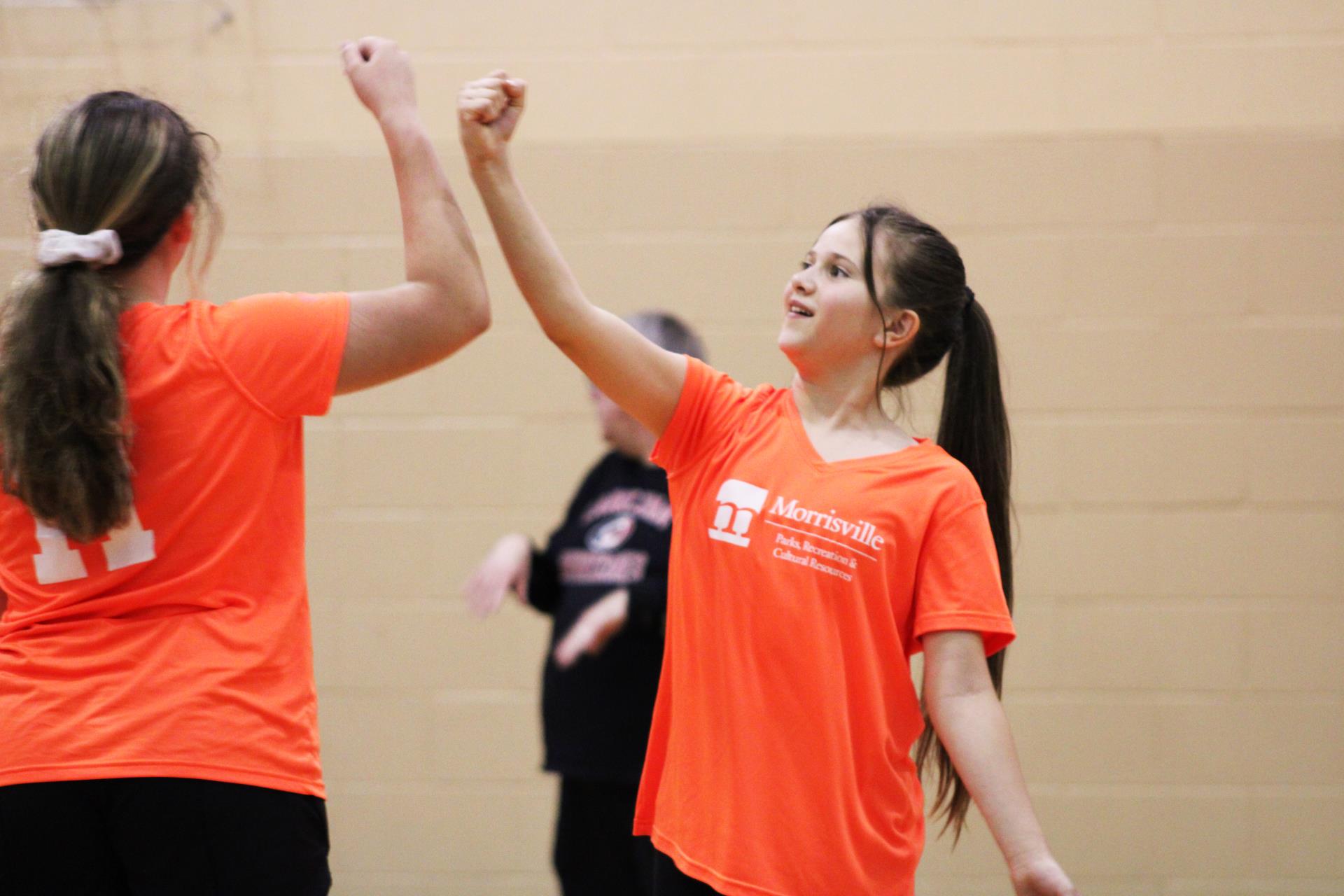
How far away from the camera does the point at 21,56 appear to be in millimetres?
3133

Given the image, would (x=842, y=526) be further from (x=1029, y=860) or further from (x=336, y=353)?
(x=336, y=353)

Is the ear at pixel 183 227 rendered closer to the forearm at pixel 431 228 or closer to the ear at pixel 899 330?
the forearm at pixel 431 228

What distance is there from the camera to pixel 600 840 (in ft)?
7.72

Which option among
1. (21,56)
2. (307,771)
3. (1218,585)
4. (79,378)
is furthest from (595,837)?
(21,56)

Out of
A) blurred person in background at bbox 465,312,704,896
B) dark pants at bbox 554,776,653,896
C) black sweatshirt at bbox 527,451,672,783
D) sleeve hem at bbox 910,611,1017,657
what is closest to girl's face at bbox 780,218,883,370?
sleeve hem at bbox 910,611,1017,657

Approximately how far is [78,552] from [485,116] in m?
0.66

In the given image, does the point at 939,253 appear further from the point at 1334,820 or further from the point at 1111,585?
the point at 1334,820

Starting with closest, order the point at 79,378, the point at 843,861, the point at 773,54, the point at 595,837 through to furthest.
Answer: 1. the point at 79,378
2. the point at 843,861
3. the point at 595,837
4. the point at 773,54

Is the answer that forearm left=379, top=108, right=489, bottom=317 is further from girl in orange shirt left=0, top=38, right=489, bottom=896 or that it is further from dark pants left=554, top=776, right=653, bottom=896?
dark pants left=554, top=776, right=653, bottom=896

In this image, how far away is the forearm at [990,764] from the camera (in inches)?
57.5

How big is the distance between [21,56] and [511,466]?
160 cm

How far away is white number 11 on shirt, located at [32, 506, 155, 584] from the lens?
1.28 meters

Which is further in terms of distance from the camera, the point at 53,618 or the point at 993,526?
the point at 993,526

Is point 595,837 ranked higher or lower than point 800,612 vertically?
lower
